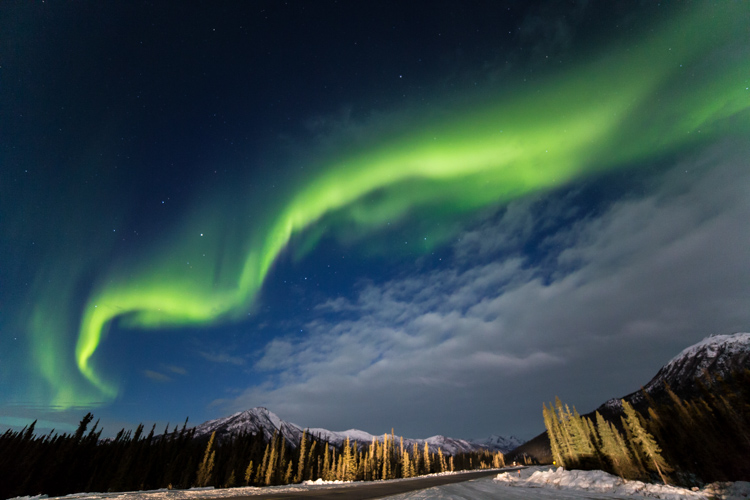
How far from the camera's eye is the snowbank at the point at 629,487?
41309 mm

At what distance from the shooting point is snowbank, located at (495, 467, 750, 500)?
A: 41.3 m

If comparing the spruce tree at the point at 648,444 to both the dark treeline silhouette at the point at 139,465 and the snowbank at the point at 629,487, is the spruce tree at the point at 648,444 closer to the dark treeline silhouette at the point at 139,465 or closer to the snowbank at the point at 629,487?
the snowbank at the point at 629,487

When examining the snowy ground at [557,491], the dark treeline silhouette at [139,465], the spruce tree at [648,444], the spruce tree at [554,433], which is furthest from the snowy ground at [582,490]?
the dark treeline silhouette at [139,465]

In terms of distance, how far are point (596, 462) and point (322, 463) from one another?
9687cm

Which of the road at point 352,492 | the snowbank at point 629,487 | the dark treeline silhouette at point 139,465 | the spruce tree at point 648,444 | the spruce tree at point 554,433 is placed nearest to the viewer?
the road at point 352,492

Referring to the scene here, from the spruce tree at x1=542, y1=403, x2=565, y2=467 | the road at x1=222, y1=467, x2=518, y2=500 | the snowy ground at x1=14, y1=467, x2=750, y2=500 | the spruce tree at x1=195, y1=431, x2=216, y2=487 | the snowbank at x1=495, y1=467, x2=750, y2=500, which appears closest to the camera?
the road at x1=222, y1=467, x2=518, y2=500

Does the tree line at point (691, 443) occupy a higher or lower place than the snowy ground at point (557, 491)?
higher

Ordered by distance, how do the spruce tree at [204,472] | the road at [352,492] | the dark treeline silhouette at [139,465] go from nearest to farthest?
the road at [352,492] < the dark treeline silhouette at [139,465] < the spruce tree at [204,472]

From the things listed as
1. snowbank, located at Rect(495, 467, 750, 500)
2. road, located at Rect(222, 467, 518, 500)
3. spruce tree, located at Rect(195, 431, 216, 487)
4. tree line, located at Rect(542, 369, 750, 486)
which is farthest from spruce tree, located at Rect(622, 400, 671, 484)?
spruce tree, located at Rect(195, 431, 216, 487)

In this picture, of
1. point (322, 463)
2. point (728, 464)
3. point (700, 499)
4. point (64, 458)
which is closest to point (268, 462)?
point (322, 463)

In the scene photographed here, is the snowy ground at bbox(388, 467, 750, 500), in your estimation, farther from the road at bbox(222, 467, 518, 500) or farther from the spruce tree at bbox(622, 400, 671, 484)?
the spruce tree at bbox(622, 400, 671, 484)

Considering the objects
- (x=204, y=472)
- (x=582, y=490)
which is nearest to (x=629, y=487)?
(x=582, y=490)

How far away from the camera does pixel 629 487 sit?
156 feet

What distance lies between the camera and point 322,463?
12700 centimetres
